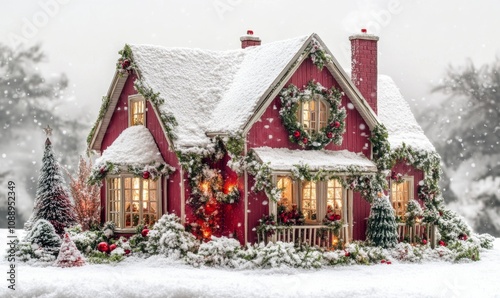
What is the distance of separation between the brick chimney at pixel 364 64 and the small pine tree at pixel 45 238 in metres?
11.7

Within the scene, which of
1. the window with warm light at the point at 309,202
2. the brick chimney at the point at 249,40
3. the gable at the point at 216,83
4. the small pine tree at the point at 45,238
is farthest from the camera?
the brick chimney at the point at 249,40

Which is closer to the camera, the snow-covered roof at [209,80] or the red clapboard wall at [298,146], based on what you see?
the red clapboard wall at [298,146]

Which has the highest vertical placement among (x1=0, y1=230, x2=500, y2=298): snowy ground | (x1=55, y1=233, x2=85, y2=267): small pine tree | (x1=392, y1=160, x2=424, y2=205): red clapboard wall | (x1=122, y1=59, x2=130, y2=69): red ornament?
(x1=122, y1=59, x2=130, y2=69): red ornament

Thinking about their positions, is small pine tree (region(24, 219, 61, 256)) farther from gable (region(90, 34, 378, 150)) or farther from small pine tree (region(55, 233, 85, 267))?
gable (region(90, 34, 378, 150))

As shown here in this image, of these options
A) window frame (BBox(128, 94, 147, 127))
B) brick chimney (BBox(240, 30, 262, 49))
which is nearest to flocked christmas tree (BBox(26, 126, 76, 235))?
window frame (BBox(128, 94, 147, 127))

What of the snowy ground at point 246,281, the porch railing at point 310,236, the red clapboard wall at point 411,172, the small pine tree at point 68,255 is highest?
the red clapboard wall at point 411,172

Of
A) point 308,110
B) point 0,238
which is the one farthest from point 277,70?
point 0,238

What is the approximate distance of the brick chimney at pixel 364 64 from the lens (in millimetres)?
29859

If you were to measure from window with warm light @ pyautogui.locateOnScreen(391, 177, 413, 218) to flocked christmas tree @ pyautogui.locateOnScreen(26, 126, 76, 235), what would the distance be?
37.1ft

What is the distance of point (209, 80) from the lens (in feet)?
98.3

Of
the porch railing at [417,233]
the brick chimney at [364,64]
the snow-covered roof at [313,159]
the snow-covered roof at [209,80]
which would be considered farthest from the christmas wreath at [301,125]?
the porch railing at [417,233]

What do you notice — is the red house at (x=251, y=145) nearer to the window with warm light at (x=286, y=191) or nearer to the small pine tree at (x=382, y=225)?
the window with warm light at (x=286, y=191)

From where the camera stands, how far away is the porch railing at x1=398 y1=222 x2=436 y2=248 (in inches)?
1159

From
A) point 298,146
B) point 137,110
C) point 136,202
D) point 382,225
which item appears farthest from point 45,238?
point 382,225
